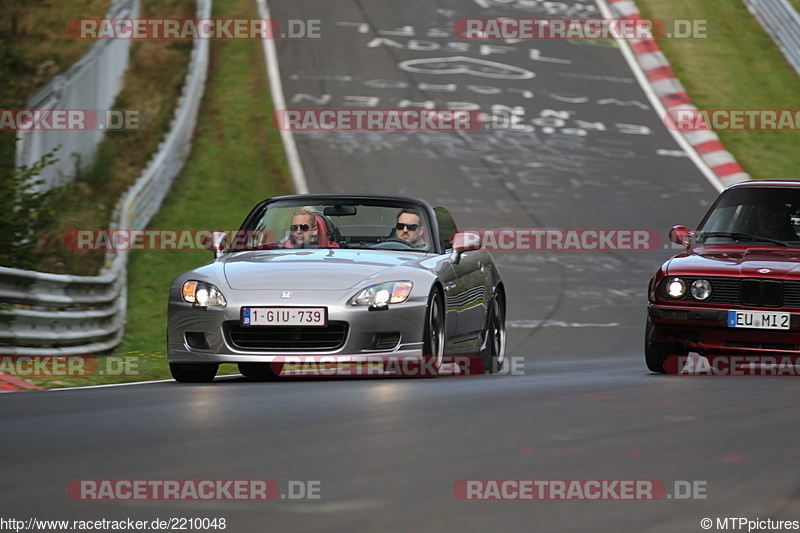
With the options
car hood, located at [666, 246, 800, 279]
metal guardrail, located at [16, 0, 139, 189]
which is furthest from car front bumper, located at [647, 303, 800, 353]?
metal guardrail, located at [16, 0, 139, 189]

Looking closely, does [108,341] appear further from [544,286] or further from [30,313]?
[544,286]

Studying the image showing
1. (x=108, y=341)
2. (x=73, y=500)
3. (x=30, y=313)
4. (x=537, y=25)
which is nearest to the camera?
(x=73, y=500)

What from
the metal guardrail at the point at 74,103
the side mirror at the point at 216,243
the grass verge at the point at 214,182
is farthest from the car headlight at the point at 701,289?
the metal guardrail at the point at 74,103

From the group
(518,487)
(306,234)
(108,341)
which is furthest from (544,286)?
(518,487)

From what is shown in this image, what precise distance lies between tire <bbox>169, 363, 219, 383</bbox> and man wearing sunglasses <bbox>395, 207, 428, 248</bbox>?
1.86m

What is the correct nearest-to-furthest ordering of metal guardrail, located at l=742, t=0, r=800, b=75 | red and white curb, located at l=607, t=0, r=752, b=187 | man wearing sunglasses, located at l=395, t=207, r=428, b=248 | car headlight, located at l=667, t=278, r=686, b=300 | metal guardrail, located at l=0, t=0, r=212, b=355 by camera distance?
1. car headlight, located at l=667, t=278, r=686, b=300
2. man wearing sunglasses, located at l=395, t=207, r=428, b=248
3. metal guardrail, located at l=0, t=0, r=212, b=355
4. red and white curb, located at l=607, t=0, r=752, b=187
5. metal guardrail, located at l=742, t=0, r=800, b=75

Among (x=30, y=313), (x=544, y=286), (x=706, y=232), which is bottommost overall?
(x=544, y=286)

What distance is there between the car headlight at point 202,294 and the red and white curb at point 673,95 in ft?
48.3

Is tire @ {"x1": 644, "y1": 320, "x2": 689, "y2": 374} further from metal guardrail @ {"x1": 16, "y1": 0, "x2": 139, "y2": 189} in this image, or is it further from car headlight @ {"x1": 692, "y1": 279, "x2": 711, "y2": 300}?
metal guardrail @ {"x1": 16, "y1": 0, "x2": 139, "y2": 189}

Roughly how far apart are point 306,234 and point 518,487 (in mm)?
5886

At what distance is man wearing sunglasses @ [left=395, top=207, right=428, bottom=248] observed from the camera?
10562mm

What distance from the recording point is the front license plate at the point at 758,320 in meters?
9.70

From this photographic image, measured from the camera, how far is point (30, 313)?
11180 millimetres

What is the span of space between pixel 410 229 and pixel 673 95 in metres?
18.0
